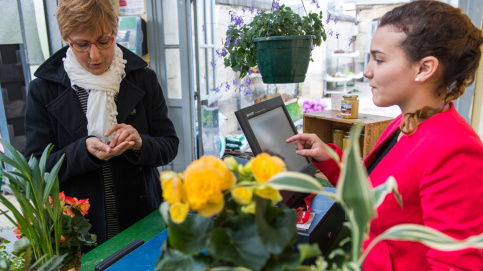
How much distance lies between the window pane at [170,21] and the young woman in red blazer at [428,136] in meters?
2.29

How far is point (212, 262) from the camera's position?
0.44m

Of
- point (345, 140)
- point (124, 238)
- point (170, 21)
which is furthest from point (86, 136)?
point (170, 21)

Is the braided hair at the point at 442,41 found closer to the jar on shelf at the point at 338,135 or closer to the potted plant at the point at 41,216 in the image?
the potted plant at the point at 41,216

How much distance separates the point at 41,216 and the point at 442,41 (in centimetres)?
103

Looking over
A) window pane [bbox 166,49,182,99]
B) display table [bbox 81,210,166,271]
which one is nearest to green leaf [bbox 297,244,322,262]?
display table [bbox 81,210,166,271]

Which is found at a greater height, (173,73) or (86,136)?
(173,73)

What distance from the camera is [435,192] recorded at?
29.1 inches

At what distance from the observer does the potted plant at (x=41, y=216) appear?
0.74 meters

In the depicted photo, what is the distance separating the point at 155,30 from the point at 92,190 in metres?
1.93

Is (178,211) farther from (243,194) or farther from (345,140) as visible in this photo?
(345,140)

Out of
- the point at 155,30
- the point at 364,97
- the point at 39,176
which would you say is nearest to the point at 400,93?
the point at 39,176

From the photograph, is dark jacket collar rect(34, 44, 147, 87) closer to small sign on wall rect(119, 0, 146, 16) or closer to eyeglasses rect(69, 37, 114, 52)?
eyeglasses rect(69, 37, 114, 52)

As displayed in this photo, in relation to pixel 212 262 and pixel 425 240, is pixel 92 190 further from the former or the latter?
pixel 425 240

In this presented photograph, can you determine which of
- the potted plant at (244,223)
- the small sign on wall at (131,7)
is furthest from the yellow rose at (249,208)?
the small sign on wall at (131,7)
